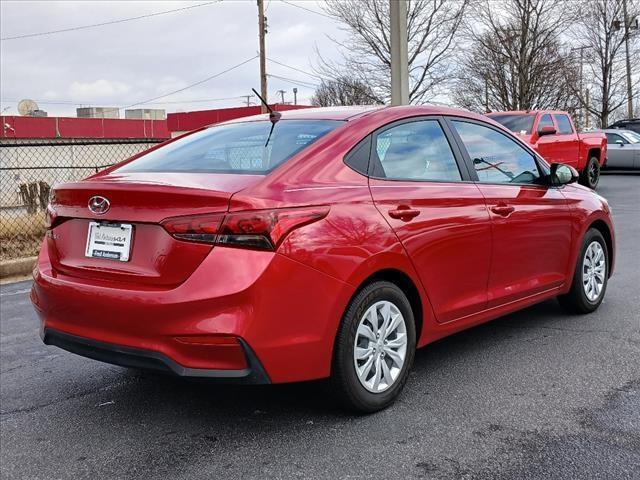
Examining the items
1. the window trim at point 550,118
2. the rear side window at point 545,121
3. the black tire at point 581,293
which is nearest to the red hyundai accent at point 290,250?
the black tire at point 581,293

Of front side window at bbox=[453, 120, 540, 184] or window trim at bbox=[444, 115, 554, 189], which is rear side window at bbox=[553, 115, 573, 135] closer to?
window trim at bbox=[444, 115, 554, 189]

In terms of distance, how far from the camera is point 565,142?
14523mm

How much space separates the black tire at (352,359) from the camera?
10.7ft

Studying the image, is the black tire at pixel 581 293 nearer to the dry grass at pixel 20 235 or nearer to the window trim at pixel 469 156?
the window trim at pixel 469 156

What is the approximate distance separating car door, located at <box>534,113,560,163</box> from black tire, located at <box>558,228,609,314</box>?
831cm

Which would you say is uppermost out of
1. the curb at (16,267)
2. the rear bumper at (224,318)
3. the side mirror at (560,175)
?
the side mirror at (560,175)

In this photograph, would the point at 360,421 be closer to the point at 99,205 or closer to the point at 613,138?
the point at 99,205

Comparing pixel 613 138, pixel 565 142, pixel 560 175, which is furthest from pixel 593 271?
pixel 613 138

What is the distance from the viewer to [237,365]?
2.99 m

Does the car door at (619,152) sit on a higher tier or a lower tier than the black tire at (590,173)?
higher

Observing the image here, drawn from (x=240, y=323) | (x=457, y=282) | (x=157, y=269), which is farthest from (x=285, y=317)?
(x=457, y=282)

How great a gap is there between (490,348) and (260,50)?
26.7 meters

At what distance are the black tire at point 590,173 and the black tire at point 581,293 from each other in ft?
36.3

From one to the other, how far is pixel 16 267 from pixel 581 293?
267 inches
